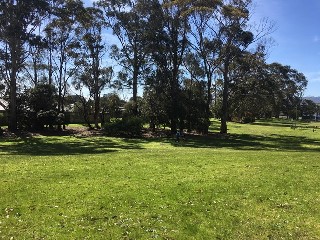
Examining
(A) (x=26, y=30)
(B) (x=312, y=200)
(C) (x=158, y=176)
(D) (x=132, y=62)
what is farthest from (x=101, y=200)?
(D) (x=132, y=62)

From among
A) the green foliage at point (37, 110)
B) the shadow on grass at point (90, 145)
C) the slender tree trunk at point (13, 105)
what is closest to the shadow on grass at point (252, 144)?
the shadow on grass at point (90, 145)

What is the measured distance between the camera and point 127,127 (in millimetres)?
37844

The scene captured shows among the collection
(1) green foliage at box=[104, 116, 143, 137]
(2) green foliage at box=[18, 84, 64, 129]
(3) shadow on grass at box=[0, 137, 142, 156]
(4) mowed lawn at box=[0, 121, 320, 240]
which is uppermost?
(2) green foliage at box=[18, 84, 64, 129]

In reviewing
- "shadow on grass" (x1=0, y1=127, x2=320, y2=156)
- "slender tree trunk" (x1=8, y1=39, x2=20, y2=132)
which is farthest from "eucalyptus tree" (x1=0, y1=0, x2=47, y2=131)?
"shadow on grass" (x1=0, y1=127, x2=320, y2=156)

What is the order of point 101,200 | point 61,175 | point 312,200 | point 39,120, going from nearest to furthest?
point 101,200
point 312,200
point 61,175
point 39,120

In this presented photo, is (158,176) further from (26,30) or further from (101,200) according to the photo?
(26,30)

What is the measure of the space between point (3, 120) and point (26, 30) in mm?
20637

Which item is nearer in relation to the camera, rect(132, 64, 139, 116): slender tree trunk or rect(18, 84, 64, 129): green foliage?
rect(18, 84, 64, 129): green foliage

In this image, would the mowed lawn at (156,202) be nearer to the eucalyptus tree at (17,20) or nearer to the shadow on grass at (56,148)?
the shadow on grass at (56,148)

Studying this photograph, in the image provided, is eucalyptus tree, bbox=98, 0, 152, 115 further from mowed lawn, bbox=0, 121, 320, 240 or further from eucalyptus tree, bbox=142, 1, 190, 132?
mowed lawn, bbox=0, 121, 320, 240

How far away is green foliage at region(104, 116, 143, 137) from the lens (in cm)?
3791

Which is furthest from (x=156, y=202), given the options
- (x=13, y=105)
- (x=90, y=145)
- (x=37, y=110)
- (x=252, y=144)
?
(x=37, y=110)

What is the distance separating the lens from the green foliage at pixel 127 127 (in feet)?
124

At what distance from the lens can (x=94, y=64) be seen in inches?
1876
